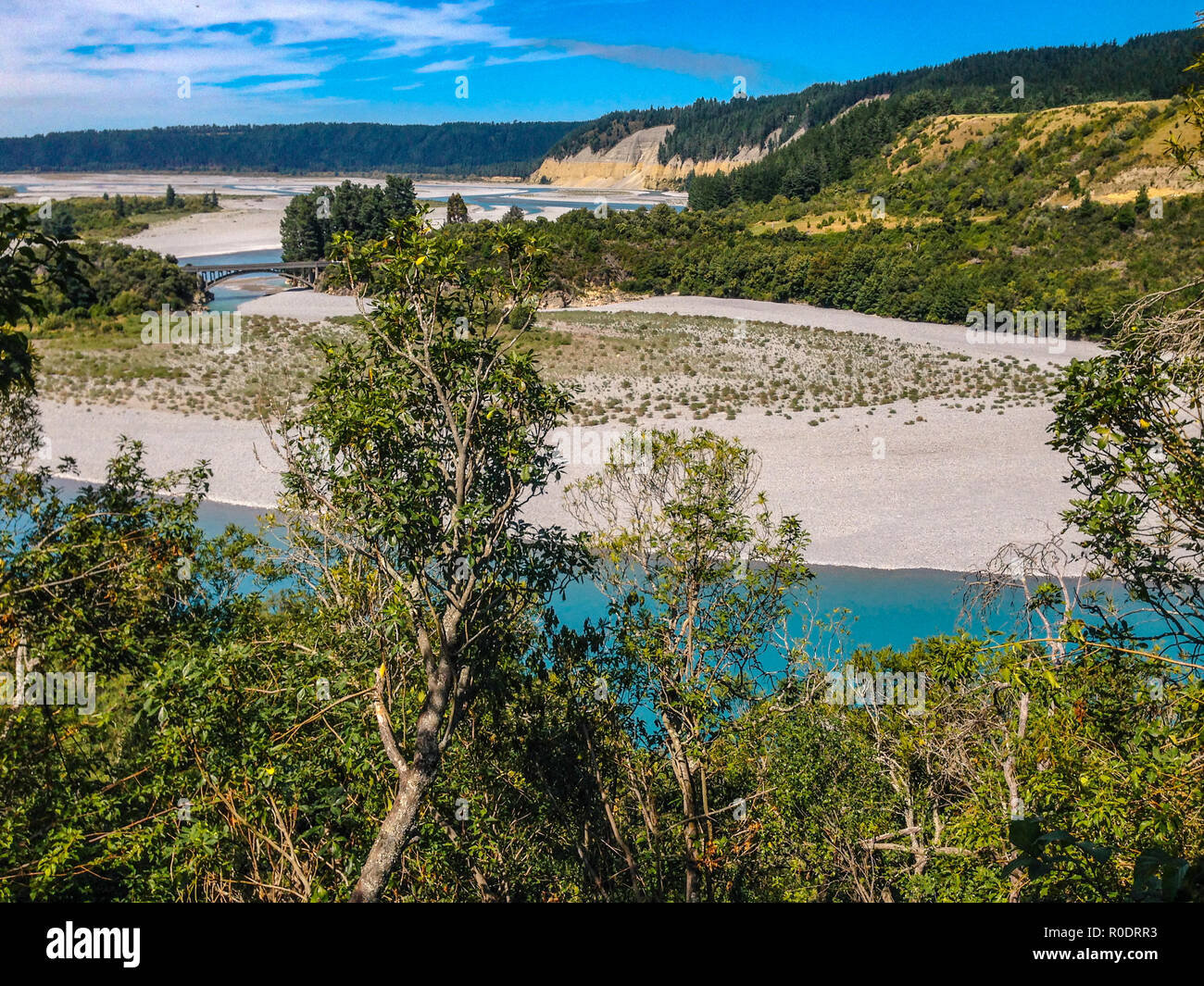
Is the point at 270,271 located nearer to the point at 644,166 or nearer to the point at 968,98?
the point at 968,98

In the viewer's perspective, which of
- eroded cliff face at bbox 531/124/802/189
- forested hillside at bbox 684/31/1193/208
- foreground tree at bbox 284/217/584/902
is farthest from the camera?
eroded cliff face at bbox 531/124/802/189

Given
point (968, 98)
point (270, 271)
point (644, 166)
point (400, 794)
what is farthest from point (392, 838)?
point (644, 166)

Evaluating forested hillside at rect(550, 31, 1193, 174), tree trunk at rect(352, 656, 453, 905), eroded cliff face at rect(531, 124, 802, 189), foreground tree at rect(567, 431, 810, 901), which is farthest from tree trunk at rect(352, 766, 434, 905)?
eroded cliff face at rect(531, 124, 802, 189)

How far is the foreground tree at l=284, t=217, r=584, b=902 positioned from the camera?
5.84m

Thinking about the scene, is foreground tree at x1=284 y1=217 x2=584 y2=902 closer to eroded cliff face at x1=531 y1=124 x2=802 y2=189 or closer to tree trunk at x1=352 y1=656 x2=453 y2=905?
tree trunk at x1=352 y1=656 x2=453 y2=905

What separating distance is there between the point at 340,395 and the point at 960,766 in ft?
21.3

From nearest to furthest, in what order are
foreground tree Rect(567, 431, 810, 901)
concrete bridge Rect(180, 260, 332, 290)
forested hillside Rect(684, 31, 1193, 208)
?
→ foreground tree Rect(567, 431, 810, 901) → concrete bridge Rect(180, 260, 332, 290) → forested hillside Rect(684, 31, 1193, 208)

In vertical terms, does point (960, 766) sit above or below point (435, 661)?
below

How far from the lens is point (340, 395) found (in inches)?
245

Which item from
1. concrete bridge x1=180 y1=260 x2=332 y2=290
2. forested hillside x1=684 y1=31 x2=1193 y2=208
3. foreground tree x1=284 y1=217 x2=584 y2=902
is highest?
forested hillside x1=684 y1=31 x2=1193 y2=208

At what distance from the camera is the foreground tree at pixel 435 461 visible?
5.84m

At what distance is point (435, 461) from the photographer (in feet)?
19.8
